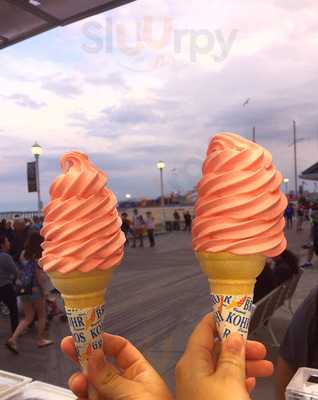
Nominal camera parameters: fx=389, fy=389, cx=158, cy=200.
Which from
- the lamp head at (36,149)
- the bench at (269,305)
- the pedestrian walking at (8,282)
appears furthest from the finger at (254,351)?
the lamp head at (36,149)

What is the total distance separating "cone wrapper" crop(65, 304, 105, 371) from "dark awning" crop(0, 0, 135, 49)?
2695 millimetres

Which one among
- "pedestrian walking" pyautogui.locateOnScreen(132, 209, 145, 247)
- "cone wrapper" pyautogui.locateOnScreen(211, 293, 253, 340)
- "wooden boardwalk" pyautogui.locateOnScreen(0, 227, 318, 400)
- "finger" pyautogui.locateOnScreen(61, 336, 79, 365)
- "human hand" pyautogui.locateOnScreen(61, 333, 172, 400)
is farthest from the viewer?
"pedestrian walking" pyautogui.locateOnScreen(132, 209, 145, 247)

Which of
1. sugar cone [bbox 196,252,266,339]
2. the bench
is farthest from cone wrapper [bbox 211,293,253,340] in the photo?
the bench

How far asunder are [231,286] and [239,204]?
32 centimetres

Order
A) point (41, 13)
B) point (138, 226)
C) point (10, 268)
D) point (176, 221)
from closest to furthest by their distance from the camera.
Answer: point (41, 13) → point (10, 268) → point (138, 226) → point (176, 221)

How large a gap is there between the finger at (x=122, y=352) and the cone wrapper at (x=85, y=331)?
0.09 m

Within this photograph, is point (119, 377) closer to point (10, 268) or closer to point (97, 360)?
point (97, 360)

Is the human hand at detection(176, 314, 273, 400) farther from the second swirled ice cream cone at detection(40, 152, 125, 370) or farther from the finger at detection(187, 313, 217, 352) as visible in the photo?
the second swirled ice cream cone at detection(40, 152, 125, 370)

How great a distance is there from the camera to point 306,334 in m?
2.09

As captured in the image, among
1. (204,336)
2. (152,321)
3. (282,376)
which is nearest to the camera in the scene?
(204,336)

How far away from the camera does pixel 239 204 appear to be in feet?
4.89

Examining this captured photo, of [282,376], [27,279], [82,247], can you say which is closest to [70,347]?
[82,247]

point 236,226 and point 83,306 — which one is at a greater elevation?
point 236,226

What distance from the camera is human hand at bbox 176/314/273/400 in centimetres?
117
